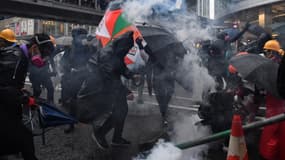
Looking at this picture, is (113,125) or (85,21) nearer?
(113,125)

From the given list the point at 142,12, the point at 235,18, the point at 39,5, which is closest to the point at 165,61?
the point at 142,12

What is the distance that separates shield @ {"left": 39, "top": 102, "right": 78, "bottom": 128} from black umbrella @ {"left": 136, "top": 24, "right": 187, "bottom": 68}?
6.31 feet

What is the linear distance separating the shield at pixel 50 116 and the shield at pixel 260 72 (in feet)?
8.08

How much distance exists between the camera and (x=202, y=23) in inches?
292

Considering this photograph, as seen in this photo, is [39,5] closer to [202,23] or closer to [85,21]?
[85,21]

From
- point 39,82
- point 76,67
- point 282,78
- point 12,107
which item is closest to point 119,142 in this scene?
point 12,107

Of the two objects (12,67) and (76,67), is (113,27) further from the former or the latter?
(76,67)

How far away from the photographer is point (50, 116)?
3.91 meters

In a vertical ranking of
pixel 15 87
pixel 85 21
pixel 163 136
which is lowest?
pixel 163 136

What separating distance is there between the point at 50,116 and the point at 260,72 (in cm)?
277

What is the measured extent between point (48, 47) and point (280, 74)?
3.18 meters

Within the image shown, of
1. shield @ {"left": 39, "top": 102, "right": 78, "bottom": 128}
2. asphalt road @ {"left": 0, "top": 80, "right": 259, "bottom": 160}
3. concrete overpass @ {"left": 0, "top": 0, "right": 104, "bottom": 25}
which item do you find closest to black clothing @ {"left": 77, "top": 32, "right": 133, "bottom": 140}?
asphalt road @ {"left": 0, "top": 80, "right": 259, "bottom": 160}

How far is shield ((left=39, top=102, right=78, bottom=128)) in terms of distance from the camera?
A: 3873 millimetres

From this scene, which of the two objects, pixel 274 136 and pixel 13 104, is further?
pixel 274 136
